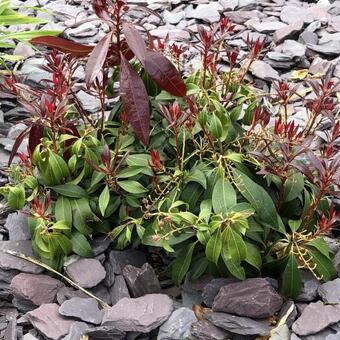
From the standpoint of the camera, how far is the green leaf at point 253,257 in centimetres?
213

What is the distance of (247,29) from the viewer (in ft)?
12.4

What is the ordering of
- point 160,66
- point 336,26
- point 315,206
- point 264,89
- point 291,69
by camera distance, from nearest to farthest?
point 315,206 < point 160,66 < point 264,89 < point 291,69 < point 336,26

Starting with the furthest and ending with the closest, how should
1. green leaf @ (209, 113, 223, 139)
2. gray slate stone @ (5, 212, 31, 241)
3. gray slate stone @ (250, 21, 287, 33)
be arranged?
1. gray slate stone @ (250, 21, 287, 33)
2. gray slate stone @ (5, 212, 31, 241)
3. green leaf @ (209, 113, 223, 139)

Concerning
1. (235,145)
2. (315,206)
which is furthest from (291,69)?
(315,206)

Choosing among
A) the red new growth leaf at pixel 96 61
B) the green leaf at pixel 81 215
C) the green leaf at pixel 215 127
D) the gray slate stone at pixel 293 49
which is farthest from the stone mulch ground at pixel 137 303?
the gray slate stone at pixel 293 49

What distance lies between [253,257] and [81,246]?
1.86 ft

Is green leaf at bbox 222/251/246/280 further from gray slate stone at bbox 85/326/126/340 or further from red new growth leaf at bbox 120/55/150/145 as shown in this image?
red new growth leaf at bbox 120/55/150/145

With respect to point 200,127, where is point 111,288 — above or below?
below

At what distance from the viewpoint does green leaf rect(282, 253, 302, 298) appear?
2098 mm

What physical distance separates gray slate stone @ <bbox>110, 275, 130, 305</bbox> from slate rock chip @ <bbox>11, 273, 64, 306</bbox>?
171 millimetres

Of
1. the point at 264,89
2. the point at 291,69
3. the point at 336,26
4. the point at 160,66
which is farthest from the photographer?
the point at 336,26

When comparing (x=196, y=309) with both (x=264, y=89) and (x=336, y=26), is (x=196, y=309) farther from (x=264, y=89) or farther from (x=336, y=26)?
(x=336, y=26)

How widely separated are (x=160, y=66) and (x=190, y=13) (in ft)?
5.97

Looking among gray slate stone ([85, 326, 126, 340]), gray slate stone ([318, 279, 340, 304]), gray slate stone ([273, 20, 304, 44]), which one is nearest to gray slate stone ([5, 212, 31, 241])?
gray slate stone ([85, 326, 126, 340])
